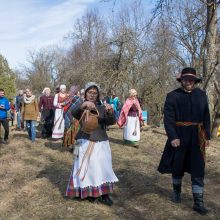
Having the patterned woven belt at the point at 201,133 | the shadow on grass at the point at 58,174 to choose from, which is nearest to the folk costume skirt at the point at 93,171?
the shadow on grass at the point at 58,174

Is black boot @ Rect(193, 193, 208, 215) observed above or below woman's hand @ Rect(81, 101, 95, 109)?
below

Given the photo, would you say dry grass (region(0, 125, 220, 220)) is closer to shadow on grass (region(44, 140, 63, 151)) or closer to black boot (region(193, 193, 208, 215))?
black boot (region(193, 193, 208, 215))

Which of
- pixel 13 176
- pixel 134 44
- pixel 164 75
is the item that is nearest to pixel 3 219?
pixel 13 176

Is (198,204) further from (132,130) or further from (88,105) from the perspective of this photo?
(132,130)

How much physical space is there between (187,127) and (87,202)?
1.85 m

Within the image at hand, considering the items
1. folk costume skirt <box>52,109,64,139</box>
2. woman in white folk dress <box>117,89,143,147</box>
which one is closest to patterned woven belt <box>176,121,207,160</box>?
woman in white folk dress <box>117,89,143,147</box>

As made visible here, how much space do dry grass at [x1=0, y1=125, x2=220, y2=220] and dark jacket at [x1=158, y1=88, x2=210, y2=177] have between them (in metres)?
0.68

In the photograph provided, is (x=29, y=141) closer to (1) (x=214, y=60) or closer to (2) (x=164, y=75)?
(1) (x=214, y=60)

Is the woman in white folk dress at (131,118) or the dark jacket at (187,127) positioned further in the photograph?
the woman in white folk dress at (131,118)

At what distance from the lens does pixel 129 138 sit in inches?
471

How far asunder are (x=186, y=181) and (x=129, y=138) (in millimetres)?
4473

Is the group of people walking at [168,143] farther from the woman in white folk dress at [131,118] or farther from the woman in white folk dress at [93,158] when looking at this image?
the woman in white folk dress at [131,118]

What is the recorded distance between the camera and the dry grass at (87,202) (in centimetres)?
576

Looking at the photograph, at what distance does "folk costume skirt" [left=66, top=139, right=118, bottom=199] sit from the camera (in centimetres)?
600
